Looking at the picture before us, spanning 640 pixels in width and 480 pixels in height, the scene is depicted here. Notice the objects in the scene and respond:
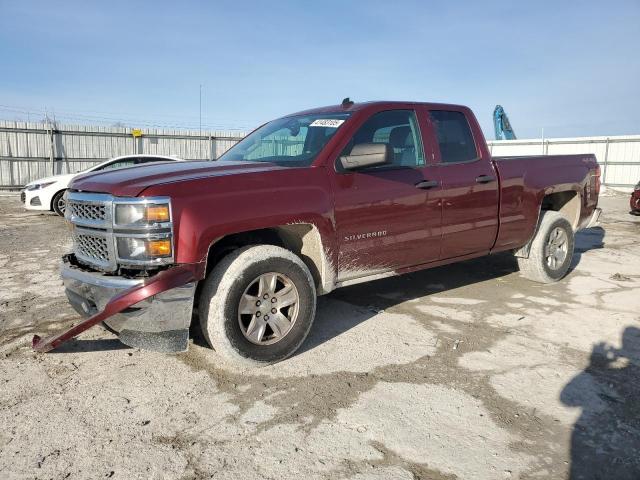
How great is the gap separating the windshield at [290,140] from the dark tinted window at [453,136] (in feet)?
3.41

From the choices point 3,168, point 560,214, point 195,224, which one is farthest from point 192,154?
point 195,224

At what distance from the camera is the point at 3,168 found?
18.4 metres

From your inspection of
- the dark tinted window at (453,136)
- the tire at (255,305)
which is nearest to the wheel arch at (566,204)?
the dark tinted window at (453,136)

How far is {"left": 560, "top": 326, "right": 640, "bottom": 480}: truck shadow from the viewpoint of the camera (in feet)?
8.10

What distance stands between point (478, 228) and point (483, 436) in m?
2.56

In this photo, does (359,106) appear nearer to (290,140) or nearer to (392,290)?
(290,140)

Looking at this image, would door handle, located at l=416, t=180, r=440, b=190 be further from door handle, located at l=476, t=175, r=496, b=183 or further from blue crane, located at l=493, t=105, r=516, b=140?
blue crane, located at l=493, t=105, r=516, b=140

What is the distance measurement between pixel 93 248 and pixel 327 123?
207cm

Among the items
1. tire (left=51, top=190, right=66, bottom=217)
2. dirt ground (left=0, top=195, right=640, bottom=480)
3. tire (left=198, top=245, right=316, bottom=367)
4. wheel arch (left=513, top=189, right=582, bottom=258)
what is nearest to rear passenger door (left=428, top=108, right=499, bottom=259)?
dirt ground (left=0, top=195, right=640, bottom=480)

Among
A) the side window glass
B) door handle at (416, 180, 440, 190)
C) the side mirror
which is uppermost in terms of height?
the side window glass

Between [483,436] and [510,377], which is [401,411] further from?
[510,377]

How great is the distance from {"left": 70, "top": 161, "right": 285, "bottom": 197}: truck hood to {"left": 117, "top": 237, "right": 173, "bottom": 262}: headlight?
0.29 metres

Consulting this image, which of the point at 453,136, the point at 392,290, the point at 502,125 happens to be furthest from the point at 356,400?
the point at 502,125

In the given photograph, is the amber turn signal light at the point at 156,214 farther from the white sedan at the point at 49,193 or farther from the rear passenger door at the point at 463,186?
the white sedan at the point at 49,193
